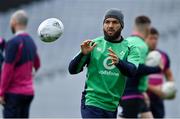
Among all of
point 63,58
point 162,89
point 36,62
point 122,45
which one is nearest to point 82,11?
point 63,58

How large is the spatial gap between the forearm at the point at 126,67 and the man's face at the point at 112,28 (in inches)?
12.0

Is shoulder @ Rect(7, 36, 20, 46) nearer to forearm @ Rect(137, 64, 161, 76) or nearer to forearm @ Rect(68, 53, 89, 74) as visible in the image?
forearm @ Rect(137, 64, 161, 76)

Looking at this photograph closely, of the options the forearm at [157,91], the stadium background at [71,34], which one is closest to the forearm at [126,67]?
the forearm at [157,91]

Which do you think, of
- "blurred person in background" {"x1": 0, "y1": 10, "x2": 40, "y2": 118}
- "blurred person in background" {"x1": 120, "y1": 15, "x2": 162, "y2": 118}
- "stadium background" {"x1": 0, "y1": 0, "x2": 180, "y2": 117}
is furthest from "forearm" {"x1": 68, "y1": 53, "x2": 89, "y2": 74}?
"stadium background" {"x1": 0, "y1": 0, "x2": 180, "y2": 117}

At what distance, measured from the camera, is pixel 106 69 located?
23.2ft

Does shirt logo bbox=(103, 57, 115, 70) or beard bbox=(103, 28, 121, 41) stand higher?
beard bbox=(103, 28, 121, 41)

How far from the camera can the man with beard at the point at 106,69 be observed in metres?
6.96

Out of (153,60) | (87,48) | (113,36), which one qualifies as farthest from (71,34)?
(87,48)

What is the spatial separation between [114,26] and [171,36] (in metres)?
10.5

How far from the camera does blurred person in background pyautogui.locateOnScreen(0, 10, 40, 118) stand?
9.21 m

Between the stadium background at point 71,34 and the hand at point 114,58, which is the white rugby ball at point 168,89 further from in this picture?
the hand at point 114,58

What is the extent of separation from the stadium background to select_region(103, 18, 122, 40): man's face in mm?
9235

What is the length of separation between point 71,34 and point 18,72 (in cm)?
872

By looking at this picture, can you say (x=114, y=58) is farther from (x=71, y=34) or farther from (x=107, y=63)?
(x=71, y=34)
